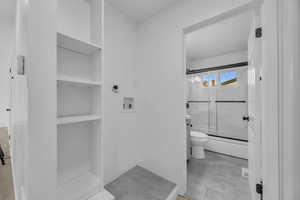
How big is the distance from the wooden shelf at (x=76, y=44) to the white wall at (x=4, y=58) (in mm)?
2199

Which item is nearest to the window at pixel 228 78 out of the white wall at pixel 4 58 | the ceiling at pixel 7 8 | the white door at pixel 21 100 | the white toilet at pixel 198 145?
the white toilet at pixel 198 145

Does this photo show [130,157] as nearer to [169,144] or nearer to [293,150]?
[169,144]

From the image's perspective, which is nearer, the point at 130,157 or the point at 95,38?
the point at 95,38

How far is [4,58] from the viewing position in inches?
108

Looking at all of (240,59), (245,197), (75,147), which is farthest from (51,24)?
(240,59)

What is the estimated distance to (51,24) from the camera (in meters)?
0.77

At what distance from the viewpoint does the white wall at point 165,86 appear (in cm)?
160

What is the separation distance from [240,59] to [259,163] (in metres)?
2.87

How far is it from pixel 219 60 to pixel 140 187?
11.8 ft

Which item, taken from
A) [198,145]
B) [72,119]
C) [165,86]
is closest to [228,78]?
[198,145]

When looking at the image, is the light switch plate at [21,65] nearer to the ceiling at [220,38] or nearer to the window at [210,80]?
the ceiling at [220,38]

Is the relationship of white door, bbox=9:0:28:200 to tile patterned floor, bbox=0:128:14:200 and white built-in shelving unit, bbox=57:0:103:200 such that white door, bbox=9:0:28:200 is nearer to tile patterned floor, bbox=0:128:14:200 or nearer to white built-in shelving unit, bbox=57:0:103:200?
white built-in shelving unit, bbox=57:0:103:200

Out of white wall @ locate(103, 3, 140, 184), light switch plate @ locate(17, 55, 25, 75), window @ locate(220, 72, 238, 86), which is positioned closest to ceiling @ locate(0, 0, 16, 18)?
white wall @ locate(103, 3, 140, 184)

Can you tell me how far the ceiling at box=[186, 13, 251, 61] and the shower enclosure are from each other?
45 cm
